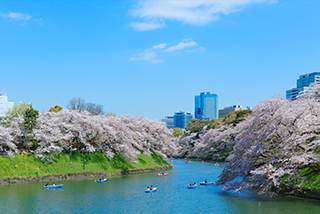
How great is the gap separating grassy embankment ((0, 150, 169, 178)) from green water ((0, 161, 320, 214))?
11.0ft

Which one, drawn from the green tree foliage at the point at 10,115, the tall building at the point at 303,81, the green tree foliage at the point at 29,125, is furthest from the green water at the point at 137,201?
the tall building at the point at 303,81

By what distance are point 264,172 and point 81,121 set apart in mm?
32394

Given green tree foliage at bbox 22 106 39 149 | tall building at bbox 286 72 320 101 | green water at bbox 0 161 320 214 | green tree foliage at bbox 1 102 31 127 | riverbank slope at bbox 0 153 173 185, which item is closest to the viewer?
green water at bbox 0 161 320 214

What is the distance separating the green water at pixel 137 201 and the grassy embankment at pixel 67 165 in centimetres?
336

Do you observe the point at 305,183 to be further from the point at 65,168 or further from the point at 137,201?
the point at 65,168

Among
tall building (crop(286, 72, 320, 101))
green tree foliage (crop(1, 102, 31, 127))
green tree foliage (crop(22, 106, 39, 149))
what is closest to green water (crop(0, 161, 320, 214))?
green tree foliage (crop(22, 106, 39, 149))

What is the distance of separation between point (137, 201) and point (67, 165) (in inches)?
779

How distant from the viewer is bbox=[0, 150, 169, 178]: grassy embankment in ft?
131

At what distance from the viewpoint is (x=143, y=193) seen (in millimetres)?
33469

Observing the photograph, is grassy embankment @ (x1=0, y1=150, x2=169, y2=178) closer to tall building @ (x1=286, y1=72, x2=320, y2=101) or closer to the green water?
the green water

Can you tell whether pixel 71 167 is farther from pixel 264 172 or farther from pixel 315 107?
pixel 315 107

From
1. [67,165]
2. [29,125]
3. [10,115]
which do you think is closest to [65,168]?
[67,165]

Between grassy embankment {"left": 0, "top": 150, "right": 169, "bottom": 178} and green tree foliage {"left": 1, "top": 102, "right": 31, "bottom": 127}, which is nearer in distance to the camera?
grassy embankment {"left": 0, "top": 150, "right": 169, "bottom": 178}

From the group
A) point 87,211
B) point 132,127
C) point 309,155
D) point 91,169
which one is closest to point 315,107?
point 309,155
